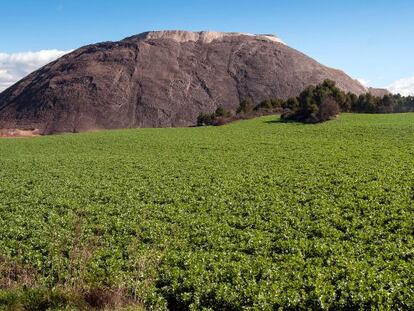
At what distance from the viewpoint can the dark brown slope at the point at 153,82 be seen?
129250mm

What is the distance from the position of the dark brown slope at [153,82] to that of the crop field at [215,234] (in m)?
93.9

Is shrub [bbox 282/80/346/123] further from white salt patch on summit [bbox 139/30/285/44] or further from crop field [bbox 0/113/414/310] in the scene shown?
white salt patch on summit [bbox 139/30/285/44]

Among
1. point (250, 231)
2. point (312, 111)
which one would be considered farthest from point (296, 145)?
point (250, 231)

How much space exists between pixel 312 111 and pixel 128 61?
95923 millimetres

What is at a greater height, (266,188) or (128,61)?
(128,61)

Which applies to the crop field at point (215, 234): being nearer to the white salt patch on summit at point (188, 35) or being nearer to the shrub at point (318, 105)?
the shrub at point (318, 105)

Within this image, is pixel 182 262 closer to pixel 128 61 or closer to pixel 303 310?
pixel 303 310

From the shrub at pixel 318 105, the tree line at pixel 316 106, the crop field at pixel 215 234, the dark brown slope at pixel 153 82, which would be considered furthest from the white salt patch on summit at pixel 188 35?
the crop field at pixel 215 234

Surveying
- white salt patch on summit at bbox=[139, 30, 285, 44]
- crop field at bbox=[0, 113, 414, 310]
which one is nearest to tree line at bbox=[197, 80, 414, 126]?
crop field at bbox=[0, 113, 414, 310]

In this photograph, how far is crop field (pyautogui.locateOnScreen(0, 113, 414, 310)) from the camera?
41.6ft

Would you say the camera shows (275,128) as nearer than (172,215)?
No

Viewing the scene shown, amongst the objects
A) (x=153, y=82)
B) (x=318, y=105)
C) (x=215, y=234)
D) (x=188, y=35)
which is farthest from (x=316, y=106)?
(x=188, y=35)

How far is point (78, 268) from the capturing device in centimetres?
1530

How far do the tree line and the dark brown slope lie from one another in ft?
137
